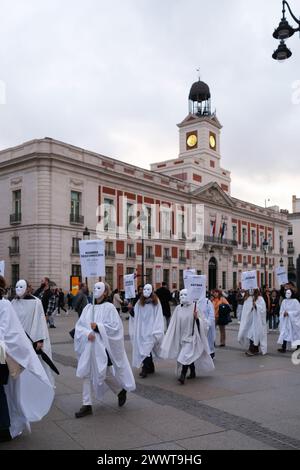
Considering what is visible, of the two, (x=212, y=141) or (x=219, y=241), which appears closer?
(x=219, y=241)

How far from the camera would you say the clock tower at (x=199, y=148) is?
53406mm

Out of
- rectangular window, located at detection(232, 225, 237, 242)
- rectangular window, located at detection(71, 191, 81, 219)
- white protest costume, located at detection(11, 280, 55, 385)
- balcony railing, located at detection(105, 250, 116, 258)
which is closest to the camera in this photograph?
Answer: white protest costume, located at detection(11, 280, 55, 385)

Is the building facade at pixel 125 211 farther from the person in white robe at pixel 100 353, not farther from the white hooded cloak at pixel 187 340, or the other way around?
the person in white robe at pixel 100 353

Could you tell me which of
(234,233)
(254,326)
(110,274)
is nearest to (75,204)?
(110,274)

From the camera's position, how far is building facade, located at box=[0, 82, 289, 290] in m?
36.1

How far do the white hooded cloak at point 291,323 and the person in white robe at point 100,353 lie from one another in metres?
6.71

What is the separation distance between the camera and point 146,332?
31.9 feet

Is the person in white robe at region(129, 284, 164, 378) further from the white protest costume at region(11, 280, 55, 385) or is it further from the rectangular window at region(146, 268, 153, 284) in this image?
the rectangular window at region(146, 268, 153, 284)

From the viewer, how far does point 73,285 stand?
119 feet

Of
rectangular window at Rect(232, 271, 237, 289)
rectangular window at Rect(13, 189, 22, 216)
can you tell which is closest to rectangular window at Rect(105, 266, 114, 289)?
rectangular window at Rect(13, 189, 22, 216)

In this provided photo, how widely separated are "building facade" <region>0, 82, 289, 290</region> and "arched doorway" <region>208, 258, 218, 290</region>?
0.13m

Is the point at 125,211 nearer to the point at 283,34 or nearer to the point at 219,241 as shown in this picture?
the point at 219,241

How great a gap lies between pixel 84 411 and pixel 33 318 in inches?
56.4

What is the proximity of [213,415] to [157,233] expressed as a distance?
3927 cm
